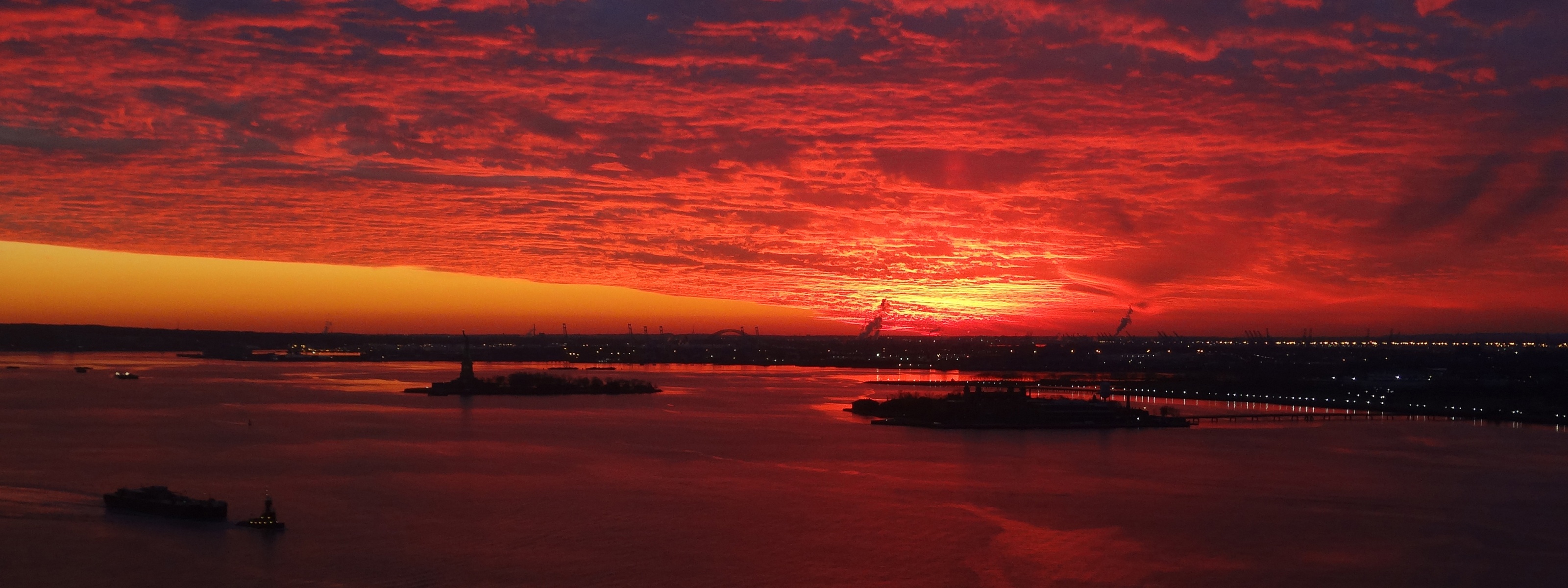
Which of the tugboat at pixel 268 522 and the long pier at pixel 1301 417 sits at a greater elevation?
the long pier at pixel 1301 417

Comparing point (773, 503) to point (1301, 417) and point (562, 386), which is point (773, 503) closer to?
point (1301, 417)

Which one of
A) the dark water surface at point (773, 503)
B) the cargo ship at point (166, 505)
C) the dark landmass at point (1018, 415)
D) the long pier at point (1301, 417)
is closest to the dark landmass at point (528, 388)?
the dark water surface at point (773, 503)

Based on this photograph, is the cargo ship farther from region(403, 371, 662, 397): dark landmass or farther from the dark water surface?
region(403, 371, 662, 397): dark landmass

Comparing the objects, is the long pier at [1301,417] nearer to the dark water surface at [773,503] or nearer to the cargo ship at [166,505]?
the dark water surface at [773,503]

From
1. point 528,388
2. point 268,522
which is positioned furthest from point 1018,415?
point 528,388

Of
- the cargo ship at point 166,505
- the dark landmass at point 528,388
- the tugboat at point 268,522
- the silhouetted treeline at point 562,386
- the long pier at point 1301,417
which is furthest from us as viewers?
the silhouetted treeline at point 562,386

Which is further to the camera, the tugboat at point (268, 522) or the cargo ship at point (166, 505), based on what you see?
the cargo ship at point (166, 505)
